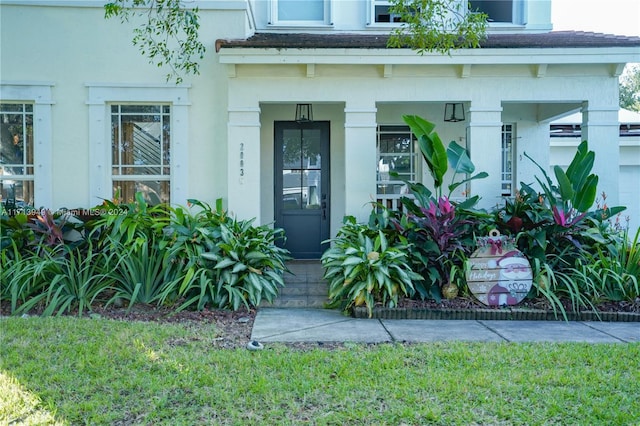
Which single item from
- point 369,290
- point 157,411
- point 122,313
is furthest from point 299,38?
point 157,411

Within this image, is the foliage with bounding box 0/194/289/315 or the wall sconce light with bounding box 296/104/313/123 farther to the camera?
the wall sconce light with bounding box 296/104/313/123

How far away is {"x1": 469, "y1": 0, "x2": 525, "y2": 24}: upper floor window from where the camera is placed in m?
9.02

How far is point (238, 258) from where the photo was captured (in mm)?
6344

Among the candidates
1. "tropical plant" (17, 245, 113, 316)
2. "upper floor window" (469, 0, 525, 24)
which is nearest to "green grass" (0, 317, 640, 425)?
"tropical plant" (17, 245, 113, 316)

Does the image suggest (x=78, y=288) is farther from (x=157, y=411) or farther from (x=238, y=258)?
(x=157, y=411)

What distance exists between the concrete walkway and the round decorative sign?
1.47 feet

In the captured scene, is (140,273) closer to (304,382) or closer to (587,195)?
(304,382)

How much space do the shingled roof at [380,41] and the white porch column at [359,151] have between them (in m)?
0.98

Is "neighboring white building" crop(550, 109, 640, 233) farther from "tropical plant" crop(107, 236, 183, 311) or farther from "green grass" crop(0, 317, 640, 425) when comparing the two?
"tropical plant" crop(107, 236, 183, 311)

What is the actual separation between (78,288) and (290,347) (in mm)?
3167

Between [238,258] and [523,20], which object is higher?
[523,20]

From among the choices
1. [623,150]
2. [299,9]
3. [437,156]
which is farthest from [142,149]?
[623,150]

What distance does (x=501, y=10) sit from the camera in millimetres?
9195

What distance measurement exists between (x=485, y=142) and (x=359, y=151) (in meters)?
1.96
